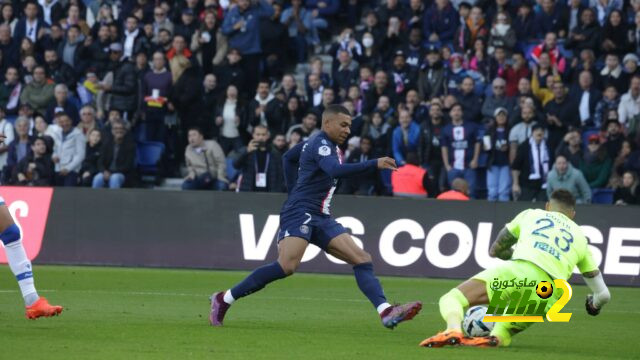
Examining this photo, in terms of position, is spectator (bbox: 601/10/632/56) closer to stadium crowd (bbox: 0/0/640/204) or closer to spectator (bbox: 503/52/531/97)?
stadium crowd (bbox: 0/0/640/204)

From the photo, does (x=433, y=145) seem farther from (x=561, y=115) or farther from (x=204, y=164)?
(x=204, y=164)

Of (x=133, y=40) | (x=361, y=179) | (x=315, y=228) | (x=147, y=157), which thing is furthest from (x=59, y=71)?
(x=315, y=228)

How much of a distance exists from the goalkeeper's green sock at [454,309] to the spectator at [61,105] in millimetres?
16955

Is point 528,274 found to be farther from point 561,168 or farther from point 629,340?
point 561,168

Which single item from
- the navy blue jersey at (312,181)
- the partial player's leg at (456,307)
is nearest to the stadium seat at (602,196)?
the navy blue jersey at (312,181)

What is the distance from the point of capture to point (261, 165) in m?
23.5

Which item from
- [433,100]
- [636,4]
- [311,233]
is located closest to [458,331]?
[311,233]

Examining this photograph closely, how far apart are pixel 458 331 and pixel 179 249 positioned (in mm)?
11557

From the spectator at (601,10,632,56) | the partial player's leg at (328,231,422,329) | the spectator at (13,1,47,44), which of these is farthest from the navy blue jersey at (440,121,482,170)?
the partial player's leg at (328,231,422,329)

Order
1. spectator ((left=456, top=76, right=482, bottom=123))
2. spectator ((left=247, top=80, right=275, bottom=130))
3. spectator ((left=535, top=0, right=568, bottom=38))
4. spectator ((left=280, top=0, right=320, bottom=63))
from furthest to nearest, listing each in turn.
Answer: spectator ((left=280, top=0, right=320, bottom=63)) → spectator ((left=535, top=0, right=568, bottom=38)) → spectator ((left=247, top=80, right=275, bottom=130)) → spectator ((left=456, top=76, right=482, bottom=123))

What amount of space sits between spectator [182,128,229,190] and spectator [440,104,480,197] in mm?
4363

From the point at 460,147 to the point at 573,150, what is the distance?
210 centimetres

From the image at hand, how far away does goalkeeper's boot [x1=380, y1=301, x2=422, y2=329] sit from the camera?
11531 millimetres

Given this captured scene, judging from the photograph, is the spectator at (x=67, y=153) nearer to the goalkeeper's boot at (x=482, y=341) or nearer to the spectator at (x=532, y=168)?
the spectator at (x=532, y=168)
